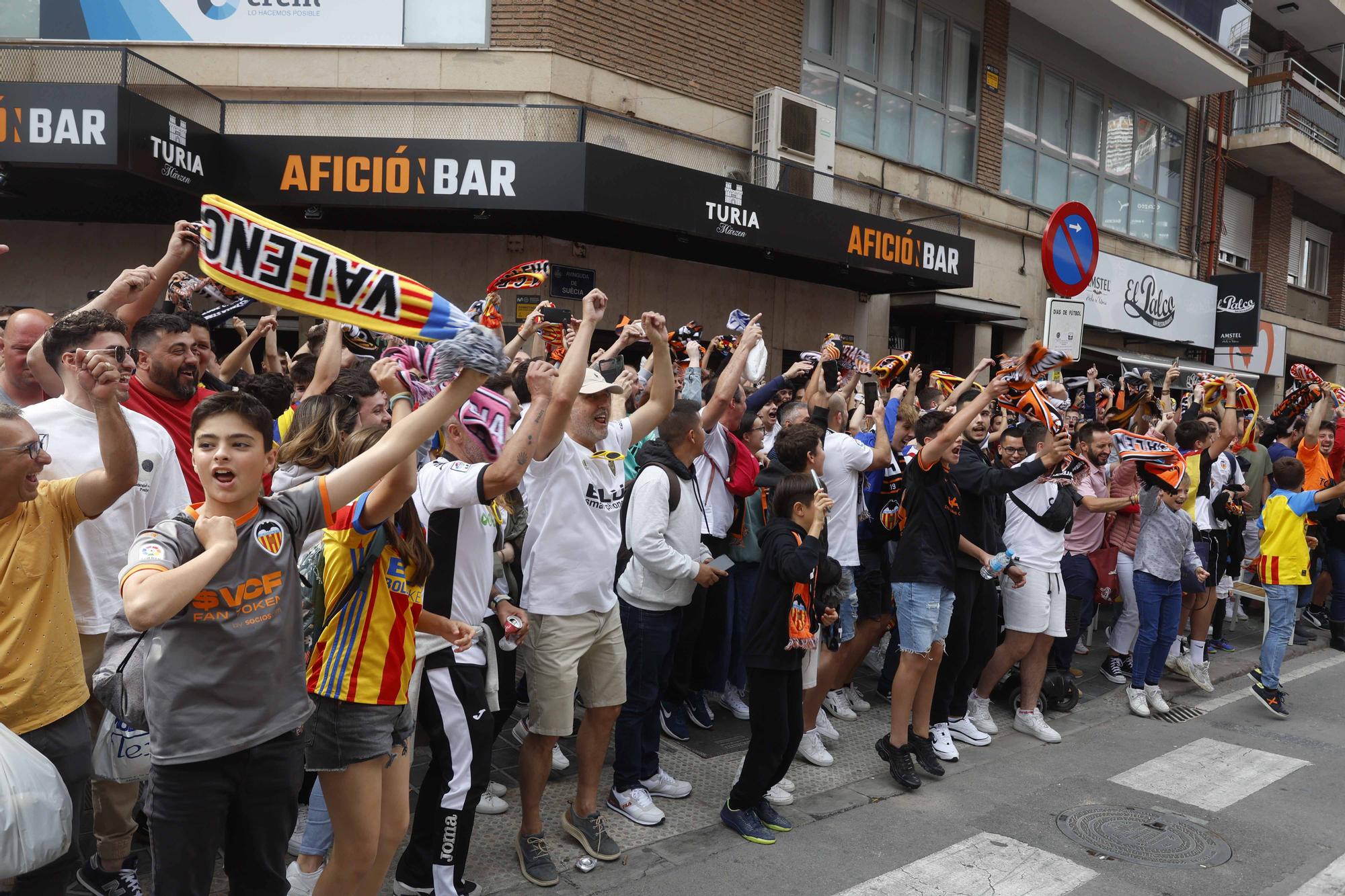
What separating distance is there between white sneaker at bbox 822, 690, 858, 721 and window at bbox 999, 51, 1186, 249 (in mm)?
13132

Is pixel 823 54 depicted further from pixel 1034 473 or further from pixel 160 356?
pixel 160 356

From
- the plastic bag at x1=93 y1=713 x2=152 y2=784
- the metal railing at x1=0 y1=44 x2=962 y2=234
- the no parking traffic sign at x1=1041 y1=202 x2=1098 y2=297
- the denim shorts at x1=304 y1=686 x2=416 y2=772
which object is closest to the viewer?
the denim shorts at x1=304 y1=686 x2=416 y2=772

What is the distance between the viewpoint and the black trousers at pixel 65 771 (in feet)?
8.74

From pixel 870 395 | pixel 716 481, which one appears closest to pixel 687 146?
pixel 870 395

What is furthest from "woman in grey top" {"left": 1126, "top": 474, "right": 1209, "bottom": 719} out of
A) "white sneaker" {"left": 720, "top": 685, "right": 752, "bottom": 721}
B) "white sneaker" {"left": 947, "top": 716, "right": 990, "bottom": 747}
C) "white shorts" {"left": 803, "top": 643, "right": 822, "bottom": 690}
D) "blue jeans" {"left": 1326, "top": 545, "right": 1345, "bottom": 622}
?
"blue jeans" {"left": 1326, "top": 545, "right": 1345, "bottom": 622}

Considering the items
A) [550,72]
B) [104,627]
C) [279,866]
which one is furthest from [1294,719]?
[550,72]

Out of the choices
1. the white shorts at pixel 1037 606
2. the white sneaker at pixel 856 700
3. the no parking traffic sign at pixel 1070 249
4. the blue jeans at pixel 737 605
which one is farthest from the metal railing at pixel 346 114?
the white shorts at pixel 1037 606

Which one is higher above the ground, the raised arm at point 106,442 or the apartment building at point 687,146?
the apartment building at point 687,146

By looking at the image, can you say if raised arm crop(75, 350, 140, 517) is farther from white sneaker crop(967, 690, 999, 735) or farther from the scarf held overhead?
white sneaker crop(967, 690, 999, 735)

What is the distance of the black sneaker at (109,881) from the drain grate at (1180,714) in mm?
6424

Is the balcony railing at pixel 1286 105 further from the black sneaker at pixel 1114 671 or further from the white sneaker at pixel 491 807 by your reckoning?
the white sneaker at pixel 491 807

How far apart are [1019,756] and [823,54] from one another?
37.9ft

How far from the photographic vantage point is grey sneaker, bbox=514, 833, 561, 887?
3.98 metres

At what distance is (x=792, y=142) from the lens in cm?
1320
